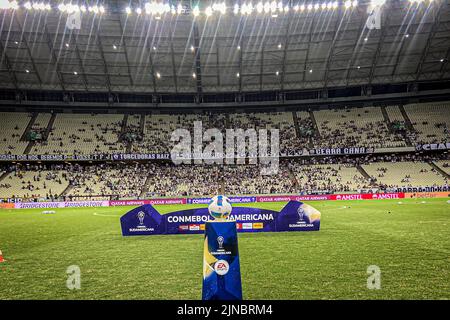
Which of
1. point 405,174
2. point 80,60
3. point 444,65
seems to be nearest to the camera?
point 405,174

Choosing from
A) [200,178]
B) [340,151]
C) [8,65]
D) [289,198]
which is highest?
[8,65]

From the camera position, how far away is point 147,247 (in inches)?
423

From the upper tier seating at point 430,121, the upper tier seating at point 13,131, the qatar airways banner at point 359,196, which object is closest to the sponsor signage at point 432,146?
the upper tier seating at point 430,121

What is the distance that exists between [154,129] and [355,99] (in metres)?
36.1

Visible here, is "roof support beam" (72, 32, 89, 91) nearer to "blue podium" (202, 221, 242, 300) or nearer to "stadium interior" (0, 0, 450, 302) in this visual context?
"stadium interior" (0, 0, 450, 302)

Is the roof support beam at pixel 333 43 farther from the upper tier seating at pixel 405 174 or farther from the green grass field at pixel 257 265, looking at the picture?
the green grass field at pixel 257 265

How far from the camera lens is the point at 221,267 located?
436 cm

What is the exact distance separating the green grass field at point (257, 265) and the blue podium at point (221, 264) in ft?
4.56

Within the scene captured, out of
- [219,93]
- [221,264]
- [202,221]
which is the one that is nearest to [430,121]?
[219,93]

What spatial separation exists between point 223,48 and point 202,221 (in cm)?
3955

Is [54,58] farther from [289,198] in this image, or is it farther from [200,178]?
[289,198]

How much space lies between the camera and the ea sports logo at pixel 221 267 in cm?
434
